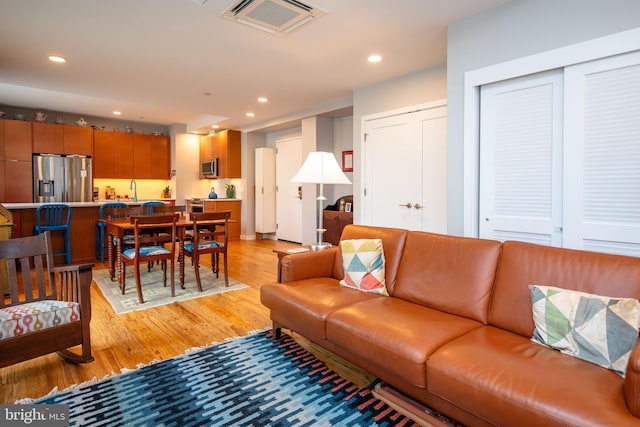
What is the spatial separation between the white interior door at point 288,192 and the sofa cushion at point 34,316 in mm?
4963

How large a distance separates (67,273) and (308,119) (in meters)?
4.50

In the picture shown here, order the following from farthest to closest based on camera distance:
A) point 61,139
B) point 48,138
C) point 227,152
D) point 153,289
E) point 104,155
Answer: point 227,152
point 104,155
point 61,139
point 48,138
point 153,289

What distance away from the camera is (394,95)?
170 inches

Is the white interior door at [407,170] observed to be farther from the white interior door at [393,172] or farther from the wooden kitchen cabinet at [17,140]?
the wooden kitchen cabinet at [17,140]

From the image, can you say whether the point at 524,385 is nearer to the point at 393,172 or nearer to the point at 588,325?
the point at 588,325

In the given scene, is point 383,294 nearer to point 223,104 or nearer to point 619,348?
point 619,348

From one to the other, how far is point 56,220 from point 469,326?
5435 mm

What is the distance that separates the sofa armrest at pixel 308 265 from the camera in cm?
263

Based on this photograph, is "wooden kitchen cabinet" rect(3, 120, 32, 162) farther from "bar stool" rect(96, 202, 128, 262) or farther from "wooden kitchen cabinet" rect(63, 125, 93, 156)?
"bar stool" rect(96, 202, 128, 262)

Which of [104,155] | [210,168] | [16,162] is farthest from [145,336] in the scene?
[104,155]

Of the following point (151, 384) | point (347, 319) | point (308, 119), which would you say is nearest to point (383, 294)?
point (347, 319)

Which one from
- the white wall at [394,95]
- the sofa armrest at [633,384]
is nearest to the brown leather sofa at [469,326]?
the sofa armrest at [633,384]

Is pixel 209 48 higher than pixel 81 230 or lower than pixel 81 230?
higher

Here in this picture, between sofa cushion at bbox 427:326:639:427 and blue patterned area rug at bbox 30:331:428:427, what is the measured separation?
44 cm
